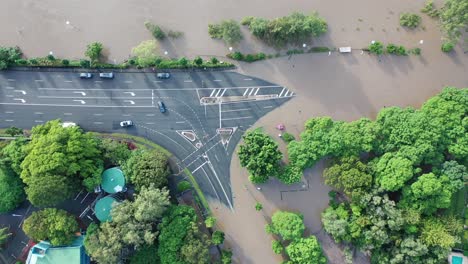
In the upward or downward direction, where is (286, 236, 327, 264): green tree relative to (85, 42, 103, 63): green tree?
downward

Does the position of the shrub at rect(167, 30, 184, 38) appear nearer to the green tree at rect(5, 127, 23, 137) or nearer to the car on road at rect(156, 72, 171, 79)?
the car on road at rect(156, 72, 171, 79)

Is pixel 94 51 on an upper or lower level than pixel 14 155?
upper

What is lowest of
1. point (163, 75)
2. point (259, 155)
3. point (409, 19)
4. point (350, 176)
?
point (350, 176)

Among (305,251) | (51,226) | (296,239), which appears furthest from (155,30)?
(305,251)

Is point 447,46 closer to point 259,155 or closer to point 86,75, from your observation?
point 259,155

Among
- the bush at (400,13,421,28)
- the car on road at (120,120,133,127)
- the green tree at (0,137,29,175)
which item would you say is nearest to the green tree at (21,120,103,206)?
the green tree at (0,137,29,175)

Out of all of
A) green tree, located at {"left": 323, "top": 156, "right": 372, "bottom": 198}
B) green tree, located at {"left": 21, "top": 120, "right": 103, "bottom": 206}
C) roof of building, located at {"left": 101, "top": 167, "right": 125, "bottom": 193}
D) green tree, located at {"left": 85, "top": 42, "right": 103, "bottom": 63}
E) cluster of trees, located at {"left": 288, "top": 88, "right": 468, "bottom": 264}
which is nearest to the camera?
green tree, located at {"left": 21, "top": 120, "right": 103, "bottom": 206}
